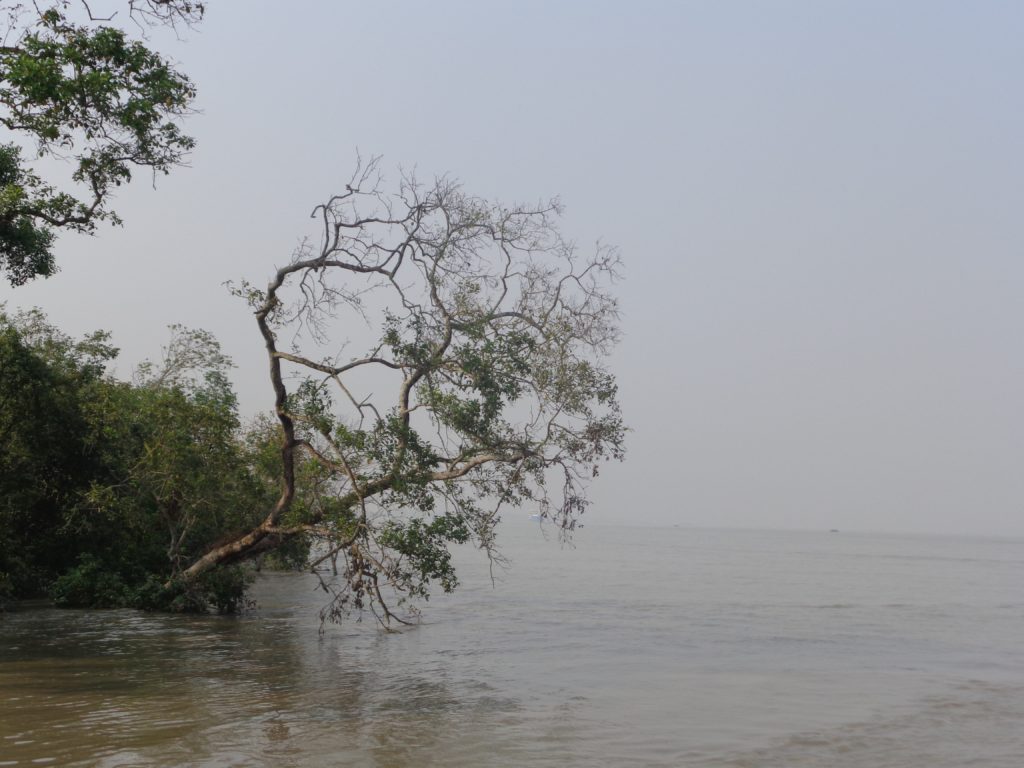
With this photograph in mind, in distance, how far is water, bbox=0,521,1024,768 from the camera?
1028cm

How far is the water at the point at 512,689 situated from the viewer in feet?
33.7

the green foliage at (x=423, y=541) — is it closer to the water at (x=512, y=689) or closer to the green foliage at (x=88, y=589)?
the water at (x=512, y=689)

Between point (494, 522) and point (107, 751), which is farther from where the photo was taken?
point (494, 522)

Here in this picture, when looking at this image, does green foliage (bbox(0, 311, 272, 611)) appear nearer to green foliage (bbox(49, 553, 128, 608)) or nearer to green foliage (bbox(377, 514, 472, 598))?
green foliage (bbox(49, 553, 128, 608))

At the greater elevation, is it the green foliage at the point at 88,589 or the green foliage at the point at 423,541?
the green foliage at the point at 423,541

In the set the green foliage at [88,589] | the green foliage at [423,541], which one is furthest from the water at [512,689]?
the green foliage at [423,541]

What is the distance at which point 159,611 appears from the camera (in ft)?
72.2

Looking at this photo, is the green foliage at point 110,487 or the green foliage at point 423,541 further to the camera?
the green foliage at point 110,487

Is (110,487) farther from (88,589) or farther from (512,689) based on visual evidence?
(512,689)

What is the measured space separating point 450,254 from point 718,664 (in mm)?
9067

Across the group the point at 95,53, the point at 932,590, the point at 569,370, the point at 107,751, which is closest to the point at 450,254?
the point at 569,370

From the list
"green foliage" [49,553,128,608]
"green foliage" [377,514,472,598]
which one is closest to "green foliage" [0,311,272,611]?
"green foliage" [49,553,128,608]

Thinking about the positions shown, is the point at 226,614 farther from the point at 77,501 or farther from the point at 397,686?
the point at 397,686

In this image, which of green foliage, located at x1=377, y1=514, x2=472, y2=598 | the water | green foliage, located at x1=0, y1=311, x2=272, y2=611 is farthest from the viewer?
green foliage, located at x1=0, y1=311, x2=272, y2=611
